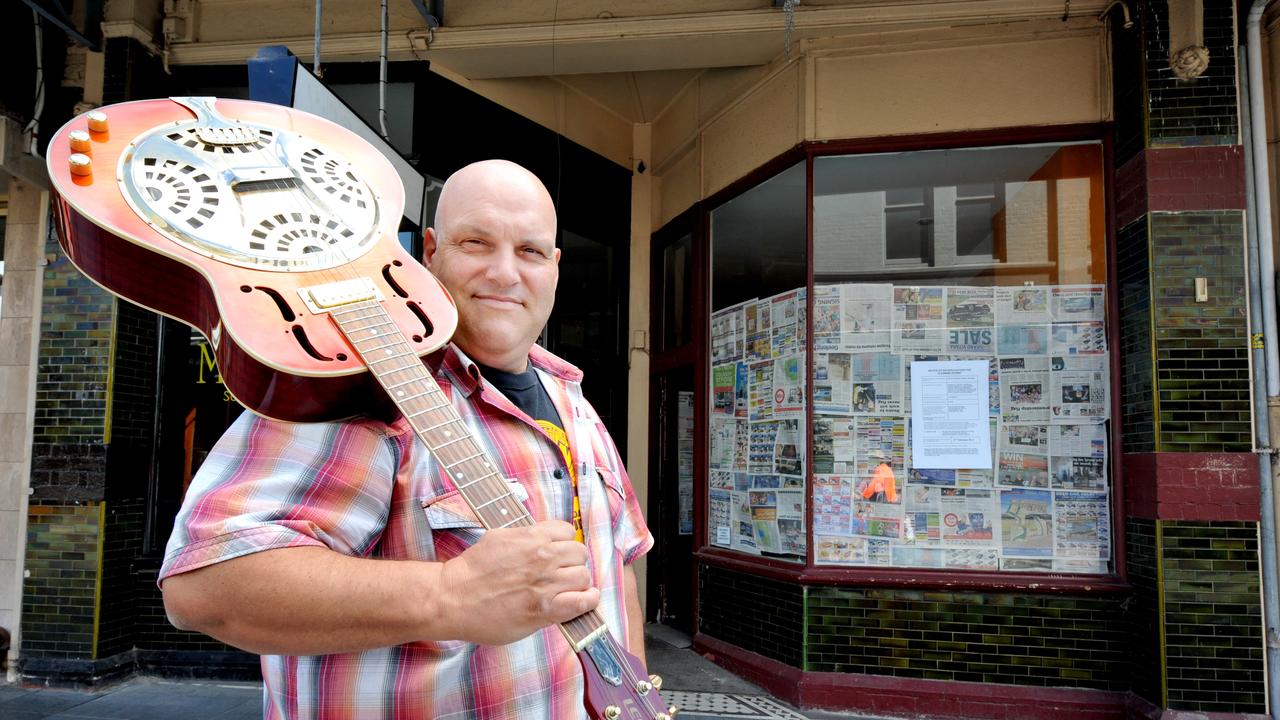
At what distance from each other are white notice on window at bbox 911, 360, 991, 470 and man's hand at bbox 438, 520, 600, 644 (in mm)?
4814

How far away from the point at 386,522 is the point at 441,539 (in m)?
0.08

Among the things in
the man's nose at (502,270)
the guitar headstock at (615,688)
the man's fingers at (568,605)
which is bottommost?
the guitar headstock at (615,688)

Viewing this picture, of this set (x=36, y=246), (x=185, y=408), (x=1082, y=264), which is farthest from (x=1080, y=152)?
(x=36, y=246)

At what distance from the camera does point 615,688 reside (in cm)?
100

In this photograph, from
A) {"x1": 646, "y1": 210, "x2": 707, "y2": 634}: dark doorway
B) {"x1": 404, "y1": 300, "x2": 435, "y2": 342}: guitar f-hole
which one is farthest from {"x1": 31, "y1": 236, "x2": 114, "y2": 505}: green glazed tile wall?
{"x1": 404, "y1": 300, "x2": 435, "y2": 342}: guitar f-hole

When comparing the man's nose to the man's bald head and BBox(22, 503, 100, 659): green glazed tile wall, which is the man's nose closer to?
the man's bald head

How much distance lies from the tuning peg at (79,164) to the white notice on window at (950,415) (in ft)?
16.6

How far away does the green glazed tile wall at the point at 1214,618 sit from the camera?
444 cm

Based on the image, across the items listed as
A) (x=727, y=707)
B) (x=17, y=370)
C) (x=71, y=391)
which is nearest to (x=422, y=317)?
(x=727, y=707)

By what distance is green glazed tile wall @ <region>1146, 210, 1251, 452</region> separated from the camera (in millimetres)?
4566

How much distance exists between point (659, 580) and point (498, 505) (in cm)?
689

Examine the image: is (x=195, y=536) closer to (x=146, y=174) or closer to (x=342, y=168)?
(x=146, y=174)

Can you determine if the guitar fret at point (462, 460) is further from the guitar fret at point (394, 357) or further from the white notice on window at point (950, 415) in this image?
the white notice on window at point (950, 415)

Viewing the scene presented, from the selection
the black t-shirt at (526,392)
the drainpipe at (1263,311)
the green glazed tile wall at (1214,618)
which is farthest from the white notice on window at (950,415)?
the black t-shirt at (526,392)
